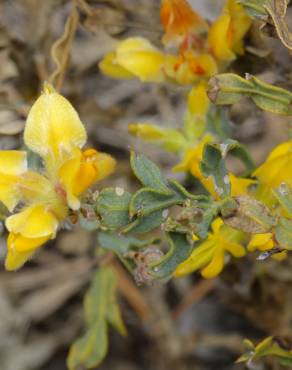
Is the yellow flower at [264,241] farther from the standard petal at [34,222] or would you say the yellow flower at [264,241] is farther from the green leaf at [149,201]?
the standard petal at [34,222]

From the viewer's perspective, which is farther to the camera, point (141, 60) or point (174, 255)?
point (141, 60)

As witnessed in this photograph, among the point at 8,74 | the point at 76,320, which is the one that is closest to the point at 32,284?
the point at 76,320

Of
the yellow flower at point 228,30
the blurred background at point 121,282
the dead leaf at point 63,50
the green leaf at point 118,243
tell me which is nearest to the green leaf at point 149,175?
the green leaf at point 118,243

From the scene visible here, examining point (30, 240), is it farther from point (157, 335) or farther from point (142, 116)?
point (142, 116)

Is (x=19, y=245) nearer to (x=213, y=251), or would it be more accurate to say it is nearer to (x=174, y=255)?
(x=174, y=255)

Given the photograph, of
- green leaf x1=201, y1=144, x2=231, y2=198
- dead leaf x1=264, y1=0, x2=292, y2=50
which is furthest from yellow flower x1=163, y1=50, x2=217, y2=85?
green leaf x1=201, y1=144, x2=231, y2=198

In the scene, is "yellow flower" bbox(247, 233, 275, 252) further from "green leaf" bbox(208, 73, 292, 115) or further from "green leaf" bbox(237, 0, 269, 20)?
"green leaf" bbox(237, 0, 269, 20)

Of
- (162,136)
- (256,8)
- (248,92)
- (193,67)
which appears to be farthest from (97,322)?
(256,8)
